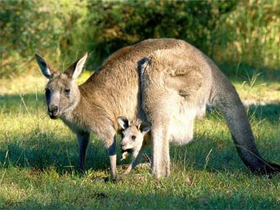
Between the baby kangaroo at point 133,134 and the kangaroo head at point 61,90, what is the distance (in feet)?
1.52

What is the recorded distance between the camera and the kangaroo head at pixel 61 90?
626 cm

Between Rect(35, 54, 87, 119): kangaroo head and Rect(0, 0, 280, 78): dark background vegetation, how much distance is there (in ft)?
18.5

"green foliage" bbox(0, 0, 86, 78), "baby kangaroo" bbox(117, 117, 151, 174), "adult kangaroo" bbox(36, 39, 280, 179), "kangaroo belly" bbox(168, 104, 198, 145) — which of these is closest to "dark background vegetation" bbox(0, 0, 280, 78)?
"green foliage" bbox(0, 0, 86, 78)

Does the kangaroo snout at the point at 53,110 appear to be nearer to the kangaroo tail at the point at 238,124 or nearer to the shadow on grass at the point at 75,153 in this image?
the shadow on grass at the point at 75,153

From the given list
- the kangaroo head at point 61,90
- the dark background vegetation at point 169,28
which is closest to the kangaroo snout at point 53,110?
the kangaroo head at point 61,90

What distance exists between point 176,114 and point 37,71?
5.89 m

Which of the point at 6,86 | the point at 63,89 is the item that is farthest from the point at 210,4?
the point at 63,89

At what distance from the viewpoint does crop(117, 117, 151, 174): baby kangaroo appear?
6.45 m

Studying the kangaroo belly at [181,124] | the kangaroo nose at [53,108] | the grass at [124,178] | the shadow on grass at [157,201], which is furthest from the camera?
the kangaroo belly at [181,124]

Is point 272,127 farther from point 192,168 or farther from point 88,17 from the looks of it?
point 88,17

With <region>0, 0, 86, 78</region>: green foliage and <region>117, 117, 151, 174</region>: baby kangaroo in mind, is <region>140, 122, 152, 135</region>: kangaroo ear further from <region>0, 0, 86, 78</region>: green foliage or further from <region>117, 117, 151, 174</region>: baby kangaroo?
<region>0, 0, 86, 78</region>: green foliage

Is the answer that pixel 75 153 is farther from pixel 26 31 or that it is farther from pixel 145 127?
pixel 26 31

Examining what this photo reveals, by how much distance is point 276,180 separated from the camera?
6.09 m

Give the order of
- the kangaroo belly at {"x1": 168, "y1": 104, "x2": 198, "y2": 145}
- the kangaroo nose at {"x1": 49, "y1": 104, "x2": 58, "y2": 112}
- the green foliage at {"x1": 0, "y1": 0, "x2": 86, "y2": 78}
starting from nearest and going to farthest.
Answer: the kangaroo nose at {"x1": 49, "y1": 104, "x2": 58, "y2": 112} < the kangaroo belly at {"x1": 168, "y1": 104, "x2": 198, "y2": 145} < the green foliage at {"x1": 0, "y1": 0, "x2": 86, "y2": 78}
